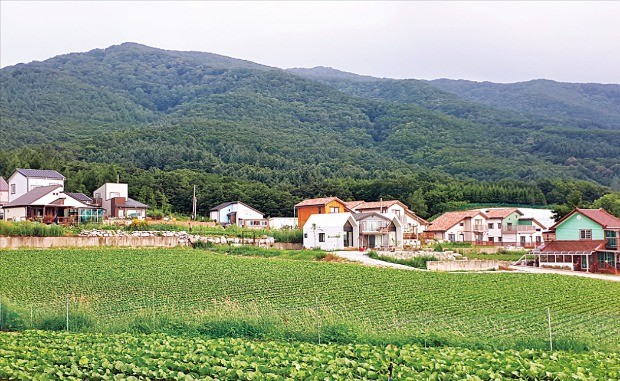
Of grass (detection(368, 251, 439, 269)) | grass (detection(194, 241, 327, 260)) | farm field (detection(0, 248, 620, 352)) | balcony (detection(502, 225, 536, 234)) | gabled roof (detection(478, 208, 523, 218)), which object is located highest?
gabled roof (detection(478, 208, 523, 218))

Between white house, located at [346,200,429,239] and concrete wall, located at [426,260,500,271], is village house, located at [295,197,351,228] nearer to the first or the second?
white house, located at [346,200,429,239]

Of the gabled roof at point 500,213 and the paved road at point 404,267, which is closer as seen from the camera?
the paved road at point 404,267

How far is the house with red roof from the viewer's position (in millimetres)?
42156

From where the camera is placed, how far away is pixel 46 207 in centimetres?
5084

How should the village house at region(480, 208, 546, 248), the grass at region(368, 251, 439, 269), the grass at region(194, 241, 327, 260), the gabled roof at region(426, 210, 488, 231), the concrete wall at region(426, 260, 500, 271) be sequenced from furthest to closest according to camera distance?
the village house at region(480, 208, 546, 248), the gabled roof at region(426, 210, 488, 231), the grass at region(194, 241, 327, 260), the grass at region(368, 251, 439, 269), the concrete wall at region(426, 260, 500, 271)

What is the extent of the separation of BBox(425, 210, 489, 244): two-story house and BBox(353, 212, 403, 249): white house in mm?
10351

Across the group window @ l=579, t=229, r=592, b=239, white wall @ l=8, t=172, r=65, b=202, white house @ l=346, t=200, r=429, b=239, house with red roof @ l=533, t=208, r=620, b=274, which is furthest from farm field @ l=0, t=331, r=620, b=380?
white wall @ l=8, t=172, r=65, b=202

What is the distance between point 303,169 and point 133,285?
71.6 m

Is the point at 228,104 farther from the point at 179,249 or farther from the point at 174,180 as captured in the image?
the point at 179,249

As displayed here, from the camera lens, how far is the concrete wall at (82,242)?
38.0 m

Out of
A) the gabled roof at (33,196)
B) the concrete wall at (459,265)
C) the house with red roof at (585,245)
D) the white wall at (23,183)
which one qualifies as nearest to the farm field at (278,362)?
the concrete wall at (459,265)

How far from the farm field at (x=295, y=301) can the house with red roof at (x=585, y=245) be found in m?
11.4

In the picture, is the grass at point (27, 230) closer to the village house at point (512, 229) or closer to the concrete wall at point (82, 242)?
the concrete wall at point (82, 242)

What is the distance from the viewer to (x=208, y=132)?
11250 cm
